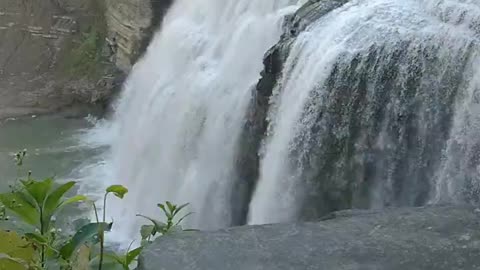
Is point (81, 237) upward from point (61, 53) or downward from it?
downward

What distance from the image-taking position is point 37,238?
1592 mm

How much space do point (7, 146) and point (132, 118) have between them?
218 centimetres

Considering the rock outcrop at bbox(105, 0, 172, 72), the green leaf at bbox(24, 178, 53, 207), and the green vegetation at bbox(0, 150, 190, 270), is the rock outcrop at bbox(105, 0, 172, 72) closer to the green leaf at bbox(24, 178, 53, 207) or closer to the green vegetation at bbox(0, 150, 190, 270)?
the green vegetation at bbox(0, 150, 190, 270)

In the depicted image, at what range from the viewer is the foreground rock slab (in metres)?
1.76

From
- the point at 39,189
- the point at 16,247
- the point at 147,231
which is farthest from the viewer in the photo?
the point at 147,231

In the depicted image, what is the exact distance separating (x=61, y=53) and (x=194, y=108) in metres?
6.09

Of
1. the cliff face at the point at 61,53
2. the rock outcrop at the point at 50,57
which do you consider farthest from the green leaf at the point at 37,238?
the rock outcrop at the point at 50,57

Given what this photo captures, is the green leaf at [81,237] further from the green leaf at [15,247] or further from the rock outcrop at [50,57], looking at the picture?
the rock outcrop at [50,57]

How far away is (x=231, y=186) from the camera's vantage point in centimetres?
747

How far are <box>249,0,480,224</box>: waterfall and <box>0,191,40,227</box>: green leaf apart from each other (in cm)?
390

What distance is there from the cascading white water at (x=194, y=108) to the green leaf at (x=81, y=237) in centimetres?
583

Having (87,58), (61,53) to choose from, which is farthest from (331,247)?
(61,53)

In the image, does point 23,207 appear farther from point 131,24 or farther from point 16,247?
point 131,24

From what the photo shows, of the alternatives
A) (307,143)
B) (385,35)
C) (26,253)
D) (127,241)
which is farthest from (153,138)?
(26,253)
